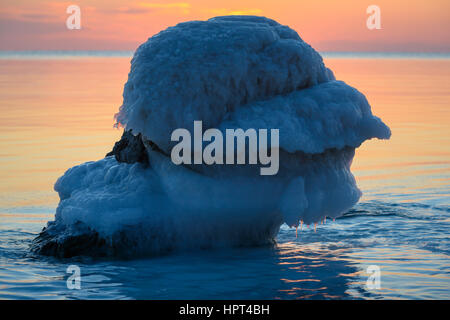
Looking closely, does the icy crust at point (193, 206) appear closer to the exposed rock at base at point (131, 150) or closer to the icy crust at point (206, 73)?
the exposed rock at base at point (131, 150)

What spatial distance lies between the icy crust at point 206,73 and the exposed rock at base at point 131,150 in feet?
2.36

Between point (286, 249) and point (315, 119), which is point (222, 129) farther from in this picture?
point (286, 249)

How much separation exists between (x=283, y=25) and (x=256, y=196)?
7.58 ft

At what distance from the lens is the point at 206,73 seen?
8.40m

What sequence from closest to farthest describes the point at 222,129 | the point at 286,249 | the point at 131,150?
the point at 222,129
the point at 286,249
the point at 131,150

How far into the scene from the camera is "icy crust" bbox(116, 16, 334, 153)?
8.34 m

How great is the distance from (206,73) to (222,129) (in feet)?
2.26

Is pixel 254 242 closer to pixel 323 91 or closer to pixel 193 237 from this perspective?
pixel 193 237

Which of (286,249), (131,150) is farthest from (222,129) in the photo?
(286,249)

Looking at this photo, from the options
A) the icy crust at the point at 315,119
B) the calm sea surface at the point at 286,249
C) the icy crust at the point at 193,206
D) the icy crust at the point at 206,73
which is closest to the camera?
the calm sea surface at the point at 286,249

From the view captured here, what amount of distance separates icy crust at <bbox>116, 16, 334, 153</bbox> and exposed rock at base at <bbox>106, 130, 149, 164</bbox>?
0.72m

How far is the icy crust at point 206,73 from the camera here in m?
8.34

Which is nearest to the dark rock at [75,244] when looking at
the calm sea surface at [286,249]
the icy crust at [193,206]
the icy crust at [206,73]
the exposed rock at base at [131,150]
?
the icy crust at [193,206]

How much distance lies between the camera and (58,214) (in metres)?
9.38
